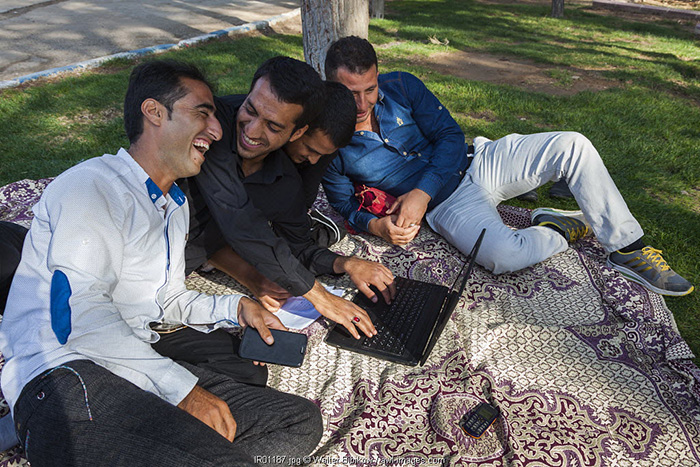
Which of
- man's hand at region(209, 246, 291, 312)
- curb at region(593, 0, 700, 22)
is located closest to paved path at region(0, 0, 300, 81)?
man's hand at region(209, 246, 291, 312)

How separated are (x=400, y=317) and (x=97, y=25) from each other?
982 cm

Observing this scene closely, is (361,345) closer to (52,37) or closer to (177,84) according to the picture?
(177,84)

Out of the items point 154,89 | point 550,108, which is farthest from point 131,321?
point 550,108

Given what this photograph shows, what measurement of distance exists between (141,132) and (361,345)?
1426mm

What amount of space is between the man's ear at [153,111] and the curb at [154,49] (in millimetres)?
5720

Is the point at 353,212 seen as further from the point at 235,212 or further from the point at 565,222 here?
the point at 565,222

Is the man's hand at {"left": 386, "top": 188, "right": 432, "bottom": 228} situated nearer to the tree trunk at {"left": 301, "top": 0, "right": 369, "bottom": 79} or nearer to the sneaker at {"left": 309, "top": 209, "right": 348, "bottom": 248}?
the sneaker at {"left": 309, "top": 209, "right": 348, "bottom": 248}

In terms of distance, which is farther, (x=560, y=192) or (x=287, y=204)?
(x=560, y=192)

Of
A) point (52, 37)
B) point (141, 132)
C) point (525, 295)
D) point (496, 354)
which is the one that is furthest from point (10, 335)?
Answer: point (52, 37)

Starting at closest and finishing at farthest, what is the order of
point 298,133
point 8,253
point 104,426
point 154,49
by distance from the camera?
point 104,426 → point 8,253 → point 298,133 → point 154,49

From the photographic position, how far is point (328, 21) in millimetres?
5215

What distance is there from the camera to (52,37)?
8.93 meters

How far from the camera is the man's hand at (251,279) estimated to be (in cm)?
296

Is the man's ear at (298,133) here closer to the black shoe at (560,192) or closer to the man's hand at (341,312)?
the man's hand at (341,312)
